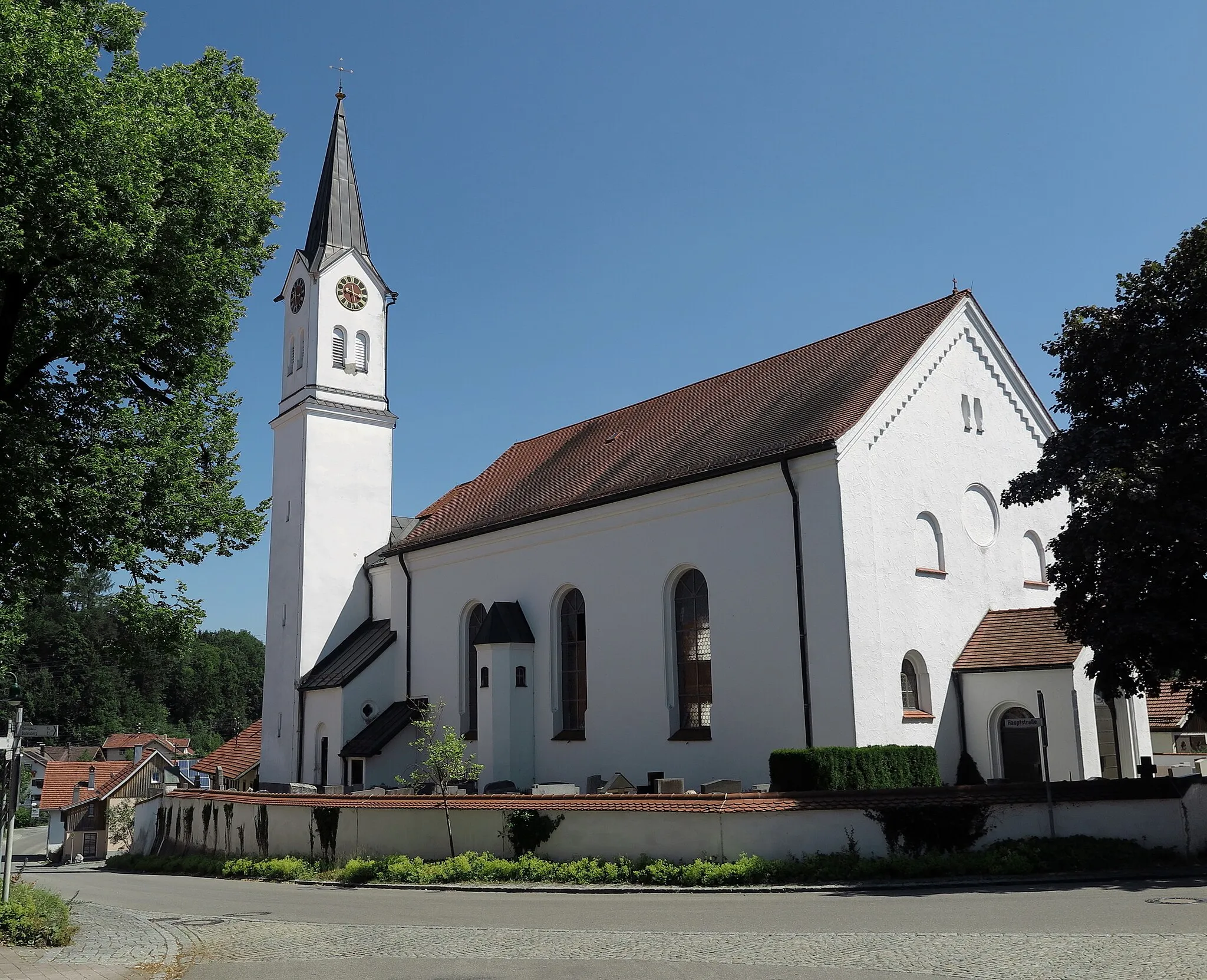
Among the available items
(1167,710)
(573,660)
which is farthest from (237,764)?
(1167,710)

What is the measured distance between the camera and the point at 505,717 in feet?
92.4

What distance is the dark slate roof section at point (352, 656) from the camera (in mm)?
33531

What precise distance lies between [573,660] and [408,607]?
28.2ft

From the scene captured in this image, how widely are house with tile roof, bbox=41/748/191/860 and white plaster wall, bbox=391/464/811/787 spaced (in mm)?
34723

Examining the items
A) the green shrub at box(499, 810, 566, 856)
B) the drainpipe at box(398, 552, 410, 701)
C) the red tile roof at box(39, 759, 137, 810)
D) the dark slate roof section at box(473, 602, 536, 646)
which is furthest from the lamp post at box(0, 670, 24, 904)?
the red tile roof at box(39, 759, 137, 810)

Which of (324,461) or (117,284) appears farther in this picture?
(324,461)

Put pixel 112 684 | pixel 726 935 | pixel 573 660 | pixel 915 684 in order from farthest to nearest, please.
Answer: pixel 112 684 < pixel 573 660 < pixel 915 684 < pixel 726 935

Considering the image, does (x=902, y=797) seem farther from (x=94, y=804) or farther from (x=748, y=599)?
(x=94, y=804)

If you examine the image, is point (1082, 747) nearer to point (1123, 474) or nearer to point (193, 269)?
point (1123, 474)

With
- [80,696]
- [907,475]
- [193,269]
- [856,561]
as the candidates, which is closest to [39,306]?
[193,269]

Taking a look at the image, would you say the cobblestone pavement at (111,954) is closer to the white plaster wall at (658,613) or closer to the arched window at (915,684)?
the white plaster wall at (658,613)

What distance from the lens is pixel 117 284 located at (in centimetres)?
1517

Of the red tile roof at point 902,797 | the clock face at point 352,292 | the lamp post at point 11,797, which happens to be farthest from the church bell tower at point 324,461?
the lamp post at point 11,797

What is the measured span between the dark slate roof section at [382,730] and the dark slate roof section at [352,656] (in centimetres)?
162
